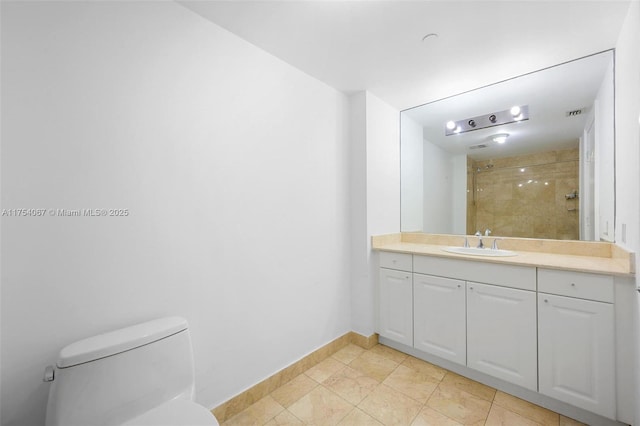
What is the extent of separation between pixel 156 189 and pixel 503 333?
220 cm

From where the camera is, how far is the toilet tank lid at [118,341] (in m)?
0.96

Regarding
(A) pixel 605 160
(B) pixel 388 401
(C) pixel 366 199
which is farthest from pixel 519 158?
(B) pixel 388 401

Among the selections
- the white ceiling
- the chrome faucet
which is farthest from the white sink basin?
the white ceiling

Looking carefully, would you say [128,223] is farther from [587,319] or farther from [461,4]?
[587,319]

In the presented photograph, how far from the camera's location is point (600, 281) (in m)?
1.43

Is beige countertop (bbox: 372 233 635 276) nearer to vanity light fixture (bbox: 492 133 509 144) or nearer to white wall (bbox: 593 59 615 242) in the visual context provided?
white wall (bbox: 593 59 615 242)

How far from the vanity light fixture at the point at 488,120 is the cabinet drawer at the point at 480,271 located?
134 centimetres

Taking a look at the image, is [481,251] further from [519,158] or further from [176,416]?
[176,416]

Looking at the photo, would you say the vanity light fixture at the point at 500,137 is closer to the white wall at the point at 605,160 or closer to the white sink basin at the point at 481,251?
the white wall at the point at 605,160

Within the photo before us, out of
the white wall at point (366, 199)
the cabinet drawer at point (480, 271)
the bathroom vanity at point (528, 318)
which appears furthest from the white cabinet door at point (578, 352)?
the white wall at point (366, 199)

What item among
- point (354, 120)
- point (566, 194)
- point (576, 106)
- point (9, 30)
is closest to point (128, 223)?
point (9, 30)

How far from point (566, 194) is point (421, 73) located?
1.43 m

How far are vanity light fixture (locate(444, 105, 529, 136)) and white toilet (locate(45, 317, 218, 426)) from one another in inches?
107

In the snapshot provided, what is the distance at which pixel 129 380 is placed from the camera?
1.05m
